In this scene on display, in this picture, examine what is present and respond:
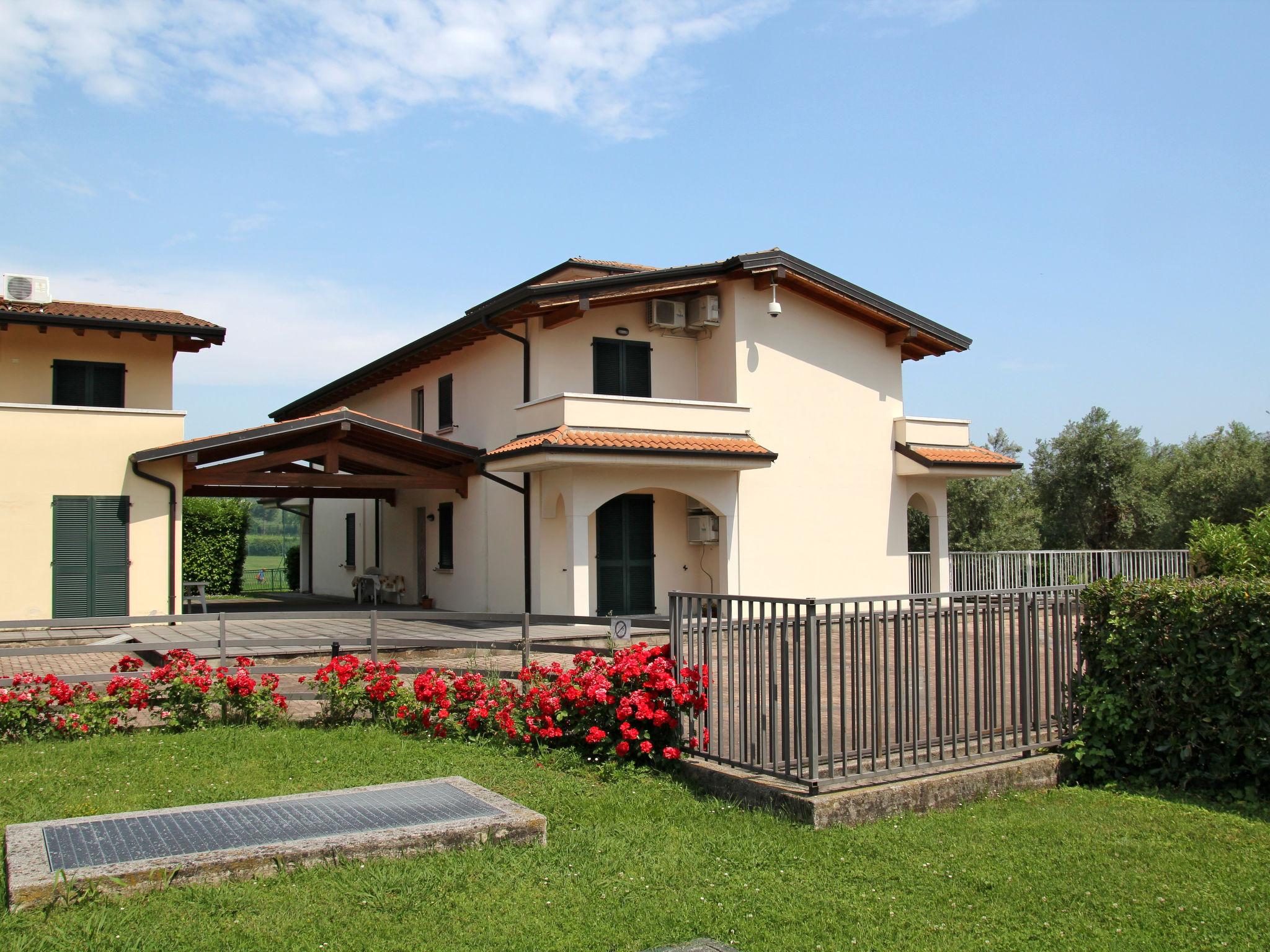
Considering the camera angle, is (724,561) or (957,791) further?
(724,561)

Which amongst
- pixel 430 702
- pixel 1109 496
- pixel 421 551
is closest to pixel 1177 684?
pixel 430 702

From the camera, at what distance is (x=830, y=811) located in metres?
5.83

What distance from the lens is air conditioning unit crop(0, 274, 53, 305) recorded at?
62.6 ft

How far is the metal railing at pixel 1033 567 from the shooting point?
84.2 ft

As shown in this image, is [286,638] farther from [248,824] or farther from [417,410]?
[417,410]

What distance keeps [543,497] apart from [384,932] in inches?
559

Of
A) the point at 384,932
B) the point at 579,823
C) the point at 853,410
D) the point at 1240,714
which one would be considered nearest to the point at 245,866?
the point at 384,932

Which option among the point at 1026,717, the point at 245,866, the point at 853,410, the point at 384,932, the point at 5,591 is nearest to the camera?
the point at 384,932

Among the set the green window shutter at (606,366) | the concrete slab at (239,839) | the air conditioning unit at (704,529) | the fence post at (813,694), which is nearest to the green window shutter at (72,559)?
the green window shutter at (606,366)

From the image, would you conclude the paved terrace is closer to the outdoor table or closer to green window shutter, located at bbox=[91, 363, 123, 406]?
the outdoor table

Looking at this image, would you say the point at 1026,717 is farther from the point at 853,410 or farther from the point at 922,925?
the point at 853,410

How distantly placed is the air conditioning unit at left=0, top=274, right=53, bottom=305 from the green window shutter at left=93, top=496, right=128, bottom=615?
425 cm

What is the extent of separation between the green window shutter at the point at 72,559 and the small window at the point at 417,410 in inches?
328

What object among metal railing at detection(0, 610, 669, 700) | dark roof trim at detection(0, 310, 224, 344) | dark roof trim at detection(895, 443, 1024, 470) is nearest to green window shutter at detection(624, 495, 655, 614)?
metal railing at detection(0, 610, 669, 700)
